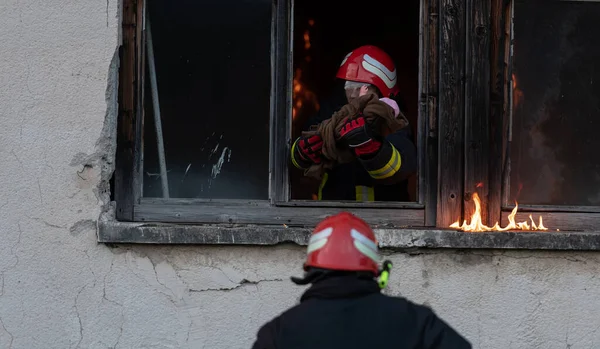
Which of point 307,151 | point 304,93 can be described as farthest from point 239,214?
point 304,93

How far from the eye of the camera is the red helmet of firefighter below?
350 centimetres

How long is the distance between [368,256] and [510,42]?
7.23 feet

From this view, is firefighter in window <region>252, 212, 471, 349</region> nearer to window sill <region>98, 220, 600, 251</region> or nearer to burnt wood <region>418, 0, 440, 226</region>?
window sill <region>98, 220, 600, 251</region>

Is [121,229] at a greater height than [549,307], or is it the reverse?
[121,229]

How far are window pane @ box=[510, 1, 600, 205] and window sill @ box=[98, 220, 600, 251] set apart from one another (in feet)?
1.46

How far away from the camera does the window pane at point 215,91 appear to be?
17.5ft

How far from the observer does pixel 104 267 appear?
16.2 feet

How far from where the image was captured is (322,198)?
5.57 m

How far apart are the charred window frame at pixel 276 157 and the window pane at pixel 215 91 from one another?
100 millimetres

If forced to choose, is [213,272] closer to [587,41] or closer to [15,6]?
[15,6]

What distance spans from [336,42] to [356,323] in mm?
4592

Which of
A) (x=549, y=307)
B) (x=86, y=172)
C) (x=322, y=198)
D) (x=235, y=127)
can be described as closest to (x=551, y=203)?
(x=549, y=307)

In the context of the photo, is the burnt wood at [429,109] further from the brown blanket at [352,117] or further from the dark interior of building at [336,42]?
the dark interior of building at [336,42]

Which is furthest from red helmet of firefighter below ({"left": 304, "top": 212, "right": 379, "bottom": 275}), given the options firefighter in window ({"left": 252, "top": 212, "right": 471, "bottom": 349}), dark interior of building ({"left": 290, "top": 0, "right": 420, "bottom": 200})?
dark interior of building ({"left": 290, "top": 0, "right": 420, "bottom": 200})
